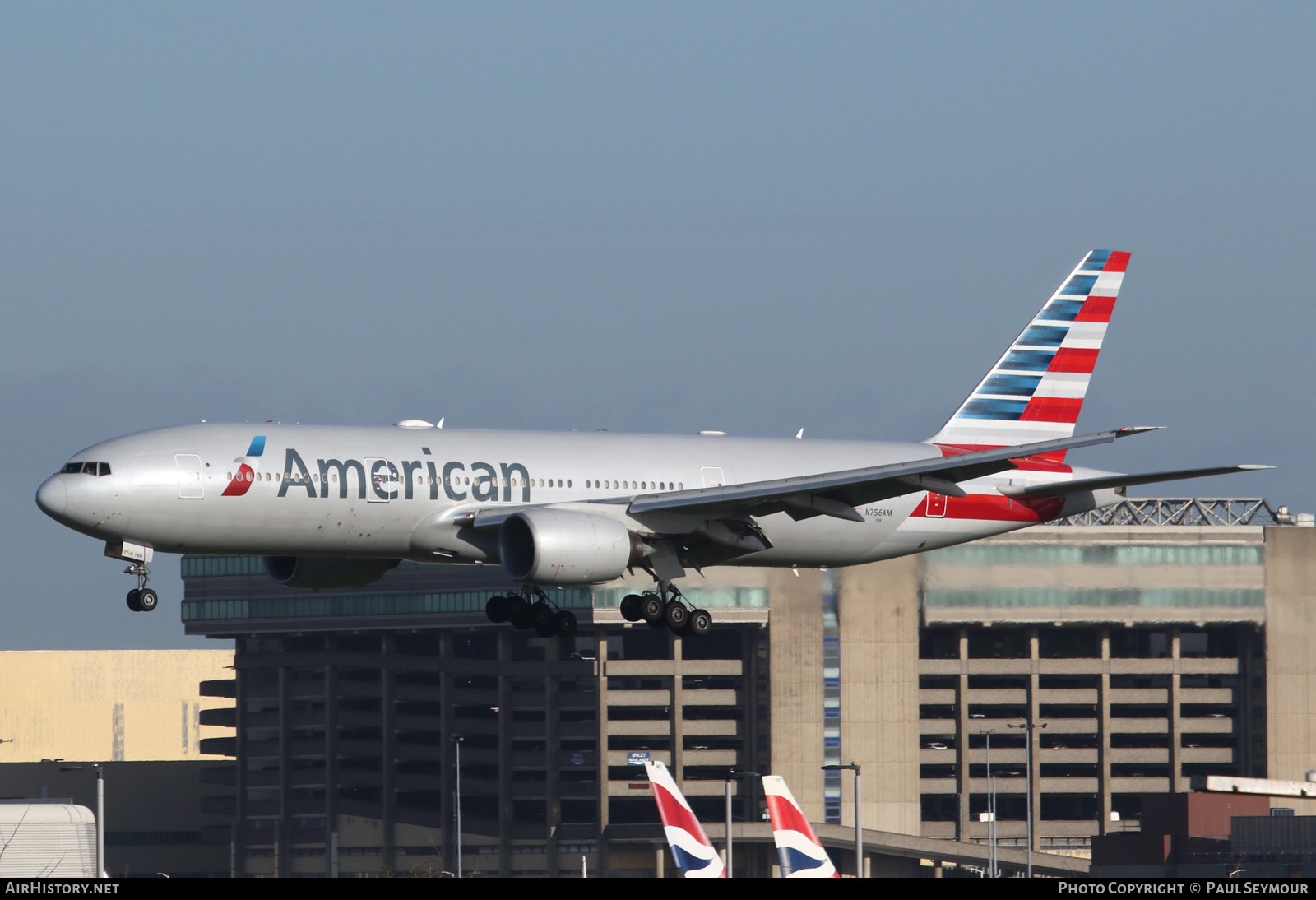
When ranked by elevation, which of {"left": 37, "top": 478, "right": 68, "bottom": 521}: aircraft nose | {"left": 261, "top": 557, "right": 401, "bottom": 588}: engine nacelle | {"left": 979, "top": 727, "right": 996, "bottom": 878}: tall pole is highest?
{"left": 37, "top": 478, "right": 68, "bottom": 521}: aircraft nose

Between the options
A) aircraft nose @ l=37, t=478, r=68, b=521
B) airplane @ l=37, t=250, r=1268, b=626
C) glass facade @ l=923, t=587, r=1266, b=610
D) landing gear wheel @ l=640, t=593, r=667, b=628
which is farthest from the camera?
glass facade @ l=923, t=587, r=1266, b=610

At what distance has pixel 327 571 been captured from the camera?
53.8 metres

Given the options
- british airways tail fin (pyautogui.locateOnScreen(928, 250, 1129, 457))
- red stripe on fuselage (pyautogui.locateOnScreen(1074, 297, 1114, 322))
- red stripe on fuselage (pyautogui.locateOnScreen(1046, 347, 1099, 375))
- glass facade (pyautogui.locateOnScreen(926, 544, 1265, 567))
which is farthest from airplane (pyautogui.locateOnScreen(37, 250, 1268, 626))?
glass facade (pyautogui.locateOnScreen(926, 544, 1265, 567))

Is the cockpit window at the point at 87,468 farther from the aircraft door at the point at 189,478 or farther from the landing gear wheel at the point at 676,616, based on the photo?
the landing gear wheel at the point at 676,616

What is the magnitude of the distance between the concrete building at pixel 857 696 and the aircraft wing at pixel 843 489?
63.0 m

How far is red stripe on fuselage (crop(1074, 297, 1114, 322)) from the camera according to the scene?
63.2m

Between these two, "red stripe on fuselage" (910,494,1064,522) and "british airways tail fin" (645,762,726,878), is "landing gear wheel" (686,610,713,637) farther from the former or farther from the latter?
"red stripe on fuselage" (910,494,1064,522)

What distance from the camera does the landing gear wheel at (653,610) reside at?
174ft

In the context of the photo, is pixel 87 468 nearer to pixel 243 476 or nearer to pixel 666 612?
pixel 243 476

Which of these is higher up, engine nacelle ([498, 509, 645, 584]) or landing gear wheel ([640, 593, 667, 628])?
engine nacelle ([498, 509, 645, 584])

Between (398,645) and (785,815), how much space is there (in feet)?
398

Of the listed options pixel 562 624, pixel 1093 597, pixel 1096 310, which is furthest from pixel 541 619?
pixel 1093 597

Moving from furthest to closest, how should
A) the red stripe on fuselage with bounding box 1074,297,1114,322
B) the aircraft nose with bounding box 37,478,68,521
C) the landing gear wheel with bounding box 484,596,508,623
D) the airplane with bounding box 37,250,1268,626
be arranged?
the red stripe on fuselage with bounding box 1074,297,1114,322, the landing gear wheel with bounding box 484,596,508,623, the airplane with bounding box 37,250,1268,626, the aircraft nose with bounding box 37,478,68,521

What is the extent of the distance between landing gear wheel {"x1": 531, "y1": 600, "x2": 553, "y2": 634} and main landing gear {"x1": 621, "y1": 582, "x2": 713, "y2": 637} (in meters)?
2.01
